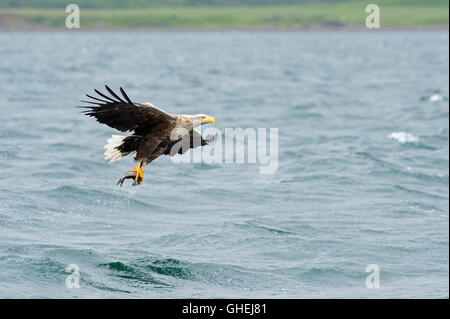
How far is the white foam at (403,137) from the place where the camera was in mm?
27266

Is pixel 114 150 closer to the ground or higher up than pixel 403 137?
higher up

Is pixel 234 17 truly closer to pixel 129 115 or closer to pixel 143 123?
pixel 143 123

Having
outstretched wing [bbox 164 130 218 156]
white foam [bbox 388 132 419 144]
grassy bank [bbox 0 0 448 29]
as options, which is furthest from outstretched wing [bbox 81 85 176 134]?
grassy bank [bbox 0 0 448 29]

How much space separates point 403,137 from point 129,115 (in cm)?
1799

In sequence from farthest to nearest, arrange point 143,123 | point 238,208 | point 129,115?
1. point 238,208
2. point 143,123
3. point 129,115

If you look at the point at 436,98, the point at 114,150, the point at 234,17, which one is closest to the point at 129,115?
the point at 114,150

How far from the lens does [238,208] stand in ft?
58.2

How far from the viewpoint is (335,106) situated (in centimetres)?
3772

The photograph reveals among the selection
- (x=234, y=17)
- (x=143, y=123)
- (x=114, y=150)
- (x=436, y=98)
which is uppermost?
(x=234, y=17)

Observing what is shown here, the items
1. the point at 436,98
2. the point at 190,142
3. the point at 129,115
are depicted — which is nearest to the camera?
the point at 129,115

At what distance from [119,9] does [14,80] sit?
14036 cm
